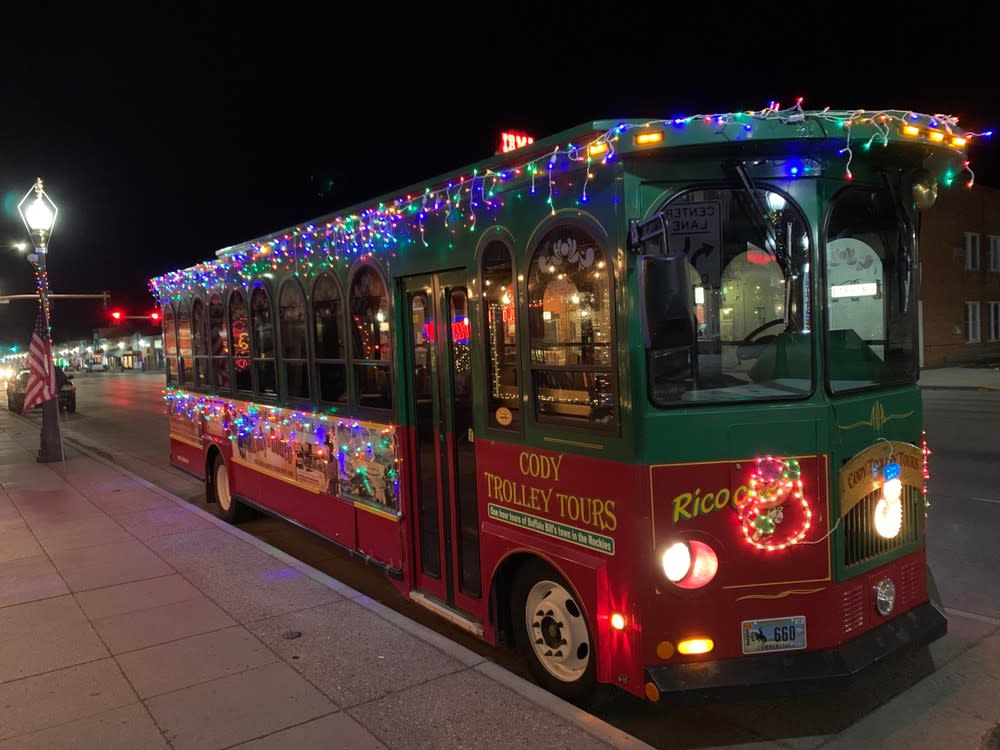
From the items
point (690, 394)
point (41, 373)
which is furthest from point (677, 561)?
point (41, 373)

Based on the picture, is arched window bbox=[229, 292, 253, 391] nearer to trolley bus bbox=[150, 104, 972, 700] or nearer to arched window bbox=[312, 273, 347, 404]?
arched window bbox=[312, 273, 347, 404]

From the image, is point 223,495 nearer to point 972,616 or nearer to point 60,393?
point 972,616

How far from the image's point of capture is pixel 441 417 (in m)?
4.84

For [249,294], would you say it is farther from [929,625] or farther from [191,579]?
[929,625]

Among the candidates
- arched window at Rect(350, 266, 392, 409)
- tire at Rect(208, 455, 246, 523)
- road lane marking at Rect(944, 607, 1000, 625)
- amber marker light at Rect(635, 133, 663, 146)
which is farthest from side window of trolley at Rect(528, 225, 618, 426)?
tire at Rect(208, 455, 246, 523)

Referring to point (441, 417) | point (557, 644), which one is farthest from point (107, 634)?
point (557, 644)

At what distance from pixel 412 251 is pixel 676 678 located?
307 cm

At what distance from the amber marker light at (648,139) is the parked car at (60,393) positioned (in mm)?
26240

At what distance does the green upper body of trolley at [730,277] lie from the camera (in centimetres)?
330

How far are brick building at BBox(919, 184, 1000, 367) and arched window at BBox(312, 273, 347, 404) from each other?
2896 cm

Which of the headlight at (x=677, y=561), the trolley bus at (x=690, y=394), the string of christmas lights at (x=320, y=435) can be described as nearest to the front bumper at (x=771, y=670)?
the trolley bus at (x=690, y=394)

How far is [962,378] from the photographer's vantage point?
24.9m

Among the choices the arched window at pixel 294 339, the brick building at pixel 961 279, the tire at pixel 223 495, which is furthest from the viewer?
the brick building at pixel 961 279

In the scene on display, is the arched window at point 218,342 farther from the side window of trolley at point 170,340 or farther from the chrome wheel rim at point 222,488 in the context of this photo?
the side window of trolley at point 170,340
